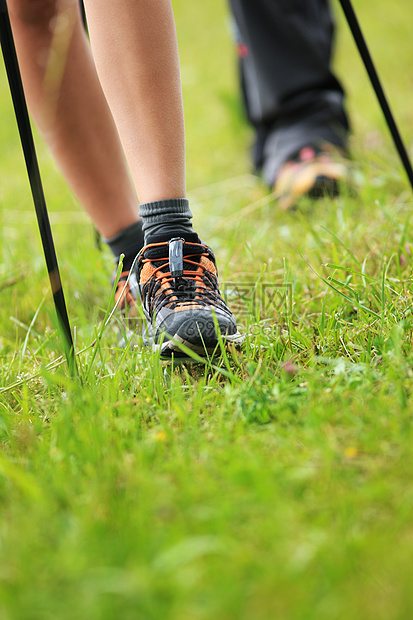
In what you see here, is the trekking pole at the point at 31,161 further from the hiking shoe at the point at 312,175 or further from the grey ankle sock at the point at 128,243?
the hiking shoe at the point at 312,175

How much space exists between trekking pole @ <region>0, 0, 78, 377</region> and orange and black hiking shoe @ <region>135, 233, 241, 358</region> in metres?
0.14

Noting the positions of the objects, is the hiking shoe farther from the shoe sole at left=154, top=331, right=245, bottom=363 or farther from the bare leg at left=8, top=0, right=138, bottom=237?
the shoe sole at left=154, top=331, right=245, bottom=363

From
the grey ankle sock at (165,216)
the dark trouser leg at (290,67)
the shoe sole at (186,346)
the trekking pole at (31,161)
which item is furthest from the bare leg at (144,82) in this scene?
the dark trouser leg at (290,67)

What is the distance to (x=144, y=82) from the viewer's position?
846 mm

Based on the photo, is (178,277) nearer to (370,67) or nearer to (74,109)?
(74,109)

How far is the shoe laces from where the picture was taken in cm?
90

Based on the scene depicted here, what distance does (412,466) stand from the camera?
546 mm

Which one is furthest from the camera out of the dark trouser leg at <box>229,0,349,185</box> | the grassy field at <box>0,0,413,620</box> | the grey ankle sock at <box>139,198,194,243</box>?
the dark trouser leg at <box>229,0,349,185</box>

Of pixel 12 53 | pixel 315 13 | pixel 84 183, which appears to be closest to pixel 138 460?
pixel 12 53

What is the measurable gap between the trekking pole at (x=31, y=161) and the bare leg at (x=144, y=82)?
0.14 metres

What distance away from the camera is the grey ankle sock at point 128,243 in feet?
3.77

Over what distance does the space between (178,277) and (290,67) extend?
60.3 inches

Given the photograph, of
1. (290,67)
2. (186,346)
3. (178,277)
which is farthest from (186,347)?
(290,67)

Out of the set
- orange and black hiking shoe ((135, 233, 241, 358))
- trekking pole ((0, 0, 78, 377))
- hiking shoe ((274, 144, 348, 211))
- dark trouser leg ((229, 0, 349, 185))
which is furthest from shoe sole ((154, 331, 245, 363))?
dark trouser leg ((229, 0, 349, 185))
